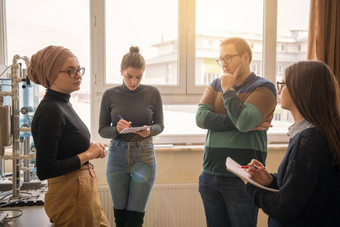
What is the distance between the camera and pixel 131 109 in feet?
6.58

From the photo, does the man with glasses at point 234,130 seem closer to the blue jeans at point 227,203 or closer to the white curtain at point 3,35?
the blue jeans at point 227,203

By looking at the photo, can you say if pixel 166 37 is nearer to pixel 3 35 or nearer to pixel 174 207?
pixel 3 35

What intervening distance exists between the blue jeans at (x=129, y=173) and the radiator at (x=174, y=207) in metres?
0.61

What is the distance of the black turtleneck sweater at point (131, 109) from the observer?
78.3 inches

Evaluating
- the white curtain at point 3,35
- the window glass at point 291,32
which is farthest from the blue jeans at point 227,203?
the white curtain at point 3,35

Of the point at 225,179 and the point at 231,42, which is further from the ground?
the point at 231,42

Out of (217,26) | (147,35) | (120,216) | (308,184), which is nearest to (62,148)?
(120,216)

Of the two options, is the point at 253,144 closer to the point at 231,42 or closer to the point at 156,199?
the point at 231,42

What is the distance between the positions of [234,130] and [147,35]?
4.93 ft

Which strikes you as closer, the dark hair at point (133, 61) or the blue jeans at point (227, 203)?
the blue jeans at point (227, 203)

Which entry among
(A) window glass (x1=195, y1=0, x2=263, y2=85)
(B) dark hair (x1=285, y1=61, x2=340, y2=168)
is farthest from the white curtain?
(B) dark hair (x1=285, y1=61, x2=340, y2=168)

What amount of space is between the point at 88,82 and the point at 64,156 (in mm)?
1548

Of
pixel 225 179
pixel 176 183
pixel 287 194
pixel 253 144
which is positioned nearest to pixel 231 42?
pixel 253 144

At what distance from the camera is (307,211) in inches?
41.0
